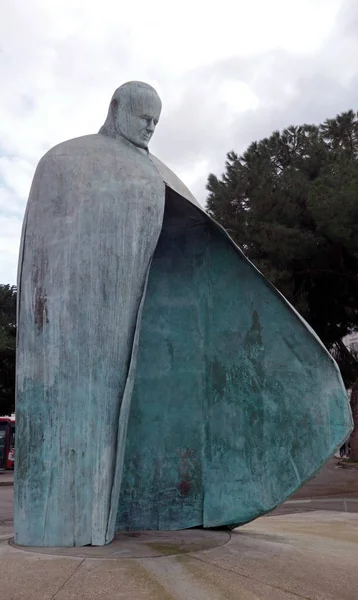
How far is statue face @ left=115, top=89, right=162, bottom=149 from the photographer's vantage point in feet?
16.1

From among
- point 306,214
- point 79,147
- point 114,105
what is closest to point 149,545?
point 79,147

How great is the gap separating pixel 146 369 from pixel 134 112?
2281 millimetres

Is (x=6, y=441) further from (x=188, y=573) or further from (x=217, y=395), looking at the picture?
(x=188, y=573)

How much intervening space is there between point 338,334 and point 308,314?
345 centimetres

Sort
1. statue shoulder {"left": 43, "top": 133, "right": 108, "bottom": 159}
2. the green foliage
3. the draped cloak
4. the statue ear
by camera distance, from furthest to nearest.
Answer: the green foliage, the statue ear, statue shoulder {"left": 43, "top": 133, "right": 108, "bottom": 159}, the draped cloak

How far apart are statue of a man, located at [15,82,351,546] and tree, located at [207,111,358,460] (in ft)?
41.4

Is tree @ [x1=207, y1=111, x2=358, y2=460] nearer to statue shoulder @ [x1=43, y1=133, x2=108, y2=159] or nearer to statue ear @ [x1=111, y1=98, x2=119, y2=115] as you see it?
statue ear @ [x1=111, y1=98, x2=119, y2=115]

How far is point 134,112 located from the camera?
16.2 ft

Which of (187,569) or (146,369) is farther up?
(146,369)

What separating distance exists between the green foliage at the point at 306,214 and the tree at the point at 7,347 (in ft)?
36.1

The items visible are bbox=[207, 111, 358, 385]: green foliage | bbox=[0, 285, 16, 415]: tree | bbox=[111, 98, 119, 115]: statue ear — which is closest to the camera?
bbox=[111, 98, 119, 115]: statue ear

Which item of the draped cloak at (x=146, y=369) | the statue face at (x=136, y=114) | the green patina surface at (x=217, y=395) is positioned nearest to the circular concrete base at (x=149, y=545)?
the draped cloak at (x=146, y=369)

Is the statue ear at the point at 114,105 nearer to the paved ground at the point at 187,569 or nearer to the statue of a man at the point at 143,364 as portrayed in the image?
the statue of a man at the point at 143,364

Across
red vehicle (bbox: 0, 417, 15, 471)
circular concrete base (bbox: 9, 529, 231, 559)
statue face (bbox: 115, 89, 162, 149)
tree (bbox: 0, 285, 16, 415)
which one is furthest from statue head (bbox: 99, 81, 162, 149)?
red vehicle (bbox: 0, 417, 15, 471)
